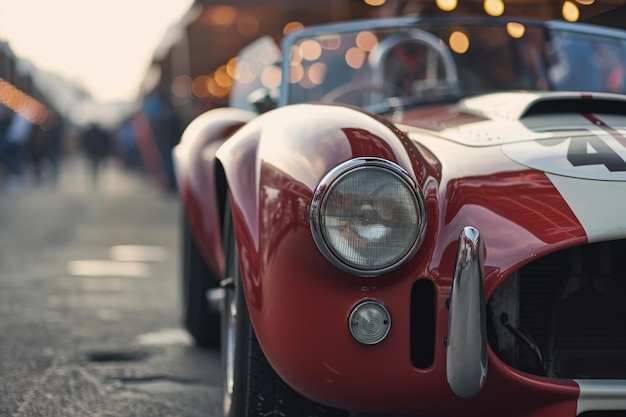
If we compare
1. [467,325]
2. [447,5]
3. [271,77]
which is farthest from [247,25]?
[467,325]

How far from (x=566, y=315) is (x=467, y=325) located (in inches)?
16.0

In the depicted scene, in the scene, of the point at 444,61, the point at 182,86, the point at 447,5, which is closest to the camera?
the point at 444,61

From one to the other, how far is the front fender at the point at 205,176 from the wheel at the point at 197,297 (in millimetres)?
120

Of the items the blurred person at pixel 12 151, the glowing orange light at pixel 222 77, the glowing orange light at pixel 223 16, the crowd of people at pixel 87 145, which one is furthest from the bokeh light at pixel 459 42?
the blurred person at pixel 12 151

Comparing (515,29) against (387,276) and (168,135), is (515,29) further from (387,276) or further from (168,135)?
(168,135)

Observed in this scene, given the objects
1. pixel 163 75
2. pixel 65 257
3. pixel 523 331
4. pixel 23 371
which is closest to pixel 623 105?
pixel 523 331

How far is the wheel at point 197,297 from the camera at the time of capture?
4195mm

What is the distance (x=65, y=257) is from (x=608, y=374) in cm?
572

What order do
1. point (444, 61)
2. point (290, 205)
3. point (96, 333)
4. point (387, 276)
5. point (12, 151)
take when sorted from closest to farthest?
point (387, 276), point (290, 205), point (444, 61), point (96, 333), point (12, 151)

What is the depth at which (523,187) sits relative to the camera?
241cm

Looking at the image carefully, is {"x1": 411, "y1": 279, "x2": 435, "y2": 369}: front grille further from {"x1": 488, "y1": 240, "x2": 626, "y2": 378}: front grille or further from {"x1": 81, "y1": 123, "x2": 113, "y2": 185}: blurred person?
{"x1": 81, "y1": 123, "x2": 113, "y2": 185}: blurred person

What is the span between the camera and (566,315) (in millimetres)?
2455

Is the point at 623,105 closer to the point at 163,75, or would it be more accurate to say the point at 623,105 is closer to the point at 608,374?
the point at 608,374

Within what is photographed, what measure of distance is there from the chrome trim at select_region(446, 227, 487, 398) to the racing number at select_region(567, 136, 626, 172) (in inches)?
17.4
